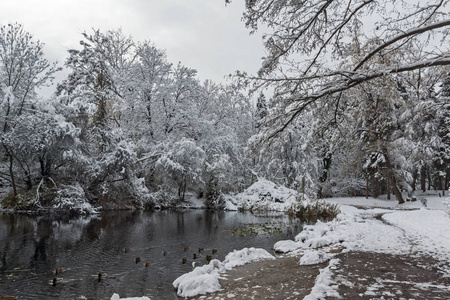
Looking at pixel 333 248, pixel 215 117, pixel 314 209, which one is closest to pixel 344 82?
pixel 333 248

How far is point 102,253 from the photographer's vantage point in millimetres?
7688

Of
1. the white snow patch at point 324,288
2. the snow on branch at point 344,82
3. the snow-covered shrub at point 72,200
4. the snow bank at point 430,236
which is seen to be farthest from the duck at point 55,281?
the snow-covered shrub at point 72,200

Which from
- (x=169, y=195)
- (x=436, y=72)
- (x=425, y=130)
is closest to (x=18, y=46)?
(x=169, y=195)

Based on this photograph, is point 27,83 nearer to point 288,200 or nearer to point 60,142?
point 60,142

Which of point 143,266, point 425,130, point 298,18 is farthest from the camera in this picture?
point 425,130

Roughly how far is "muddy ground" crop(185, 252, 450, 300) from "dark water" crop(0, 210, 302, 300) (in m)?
1.35

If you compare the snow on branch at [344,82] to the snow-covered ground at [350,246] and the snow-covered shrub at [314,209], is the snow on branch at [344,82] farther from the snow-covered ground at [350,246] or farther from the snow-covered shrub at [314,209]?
the snow-covered shrub at [314,209]

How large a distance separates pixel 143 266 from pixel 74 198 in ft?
35.8

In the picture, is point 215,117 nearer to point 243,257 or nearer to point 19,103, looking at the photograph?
point 19,103

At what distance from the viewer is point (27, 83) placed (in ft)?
54.7

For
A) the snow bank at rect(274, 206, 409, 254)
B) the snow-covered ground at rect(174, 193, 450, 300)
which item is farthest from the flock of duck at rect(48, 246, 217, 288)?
the snow bank at rect(274, 206, 409, 254)

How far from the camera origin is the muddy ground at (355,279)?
150 inches

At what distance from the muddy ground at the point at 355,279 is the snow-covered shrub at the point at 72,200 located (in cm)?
1225

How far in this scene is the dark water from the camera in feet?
17.1
